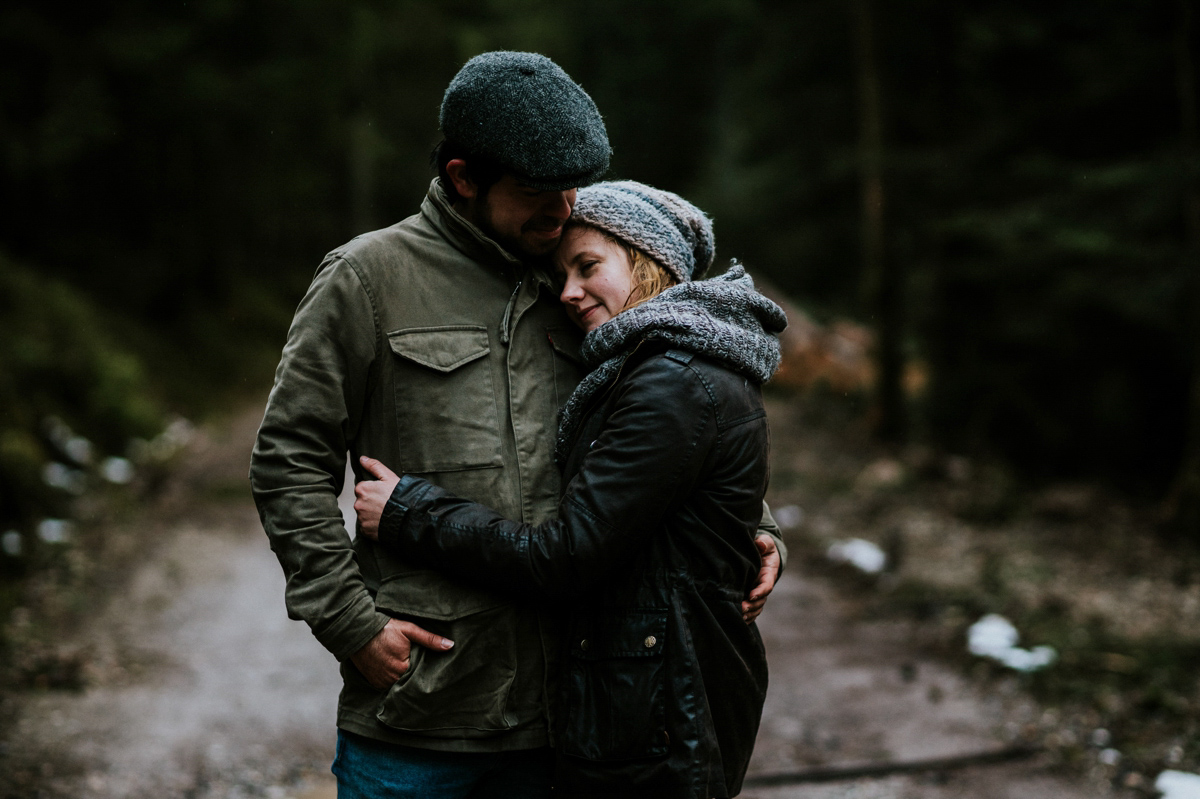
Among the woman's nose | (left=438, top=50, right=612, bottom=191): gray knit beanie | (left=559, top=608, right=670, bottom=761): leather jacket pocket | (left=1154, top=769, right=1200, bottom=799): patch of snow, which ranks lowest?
(left=1154, top=769, right=1200, bottom=799): patch of snow

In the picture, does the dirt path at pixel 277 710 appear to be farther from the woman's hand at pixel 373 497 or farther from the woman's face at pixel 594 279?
the woman's face at pixel 594 279

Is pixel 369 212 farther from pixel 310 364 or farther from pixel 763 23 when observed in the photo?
pixel 310 364

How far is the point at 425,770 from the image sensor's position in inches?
85.9

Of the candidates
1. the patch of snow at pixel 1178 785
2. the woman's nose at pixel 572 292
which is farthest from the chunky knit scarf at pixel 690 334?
the patch of snow at pixel 1178 785

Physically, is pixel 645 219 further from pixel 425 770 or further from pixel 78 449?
pixel 78 449

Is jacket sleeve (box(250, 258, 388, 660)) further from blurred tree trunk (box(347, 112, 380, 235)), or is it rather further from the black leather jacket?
blurred tree trunk (box(347, 112, 380, 235))

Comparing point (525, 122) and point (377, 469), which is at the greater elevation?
point (525, 122)

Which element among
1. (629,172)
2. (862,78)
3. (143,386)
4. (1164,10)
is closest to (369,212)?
(629,172)

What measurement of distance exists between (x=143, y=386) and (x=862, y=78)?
9580 millimetres

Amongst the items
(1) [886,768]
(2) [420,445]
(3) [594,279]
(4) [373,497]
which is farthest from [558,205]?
(1) [886,768]

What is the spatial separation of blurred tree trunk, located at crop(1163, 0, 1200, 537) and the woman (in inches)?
263

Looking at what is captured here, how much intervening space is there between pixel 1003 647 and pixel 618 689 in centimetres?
438

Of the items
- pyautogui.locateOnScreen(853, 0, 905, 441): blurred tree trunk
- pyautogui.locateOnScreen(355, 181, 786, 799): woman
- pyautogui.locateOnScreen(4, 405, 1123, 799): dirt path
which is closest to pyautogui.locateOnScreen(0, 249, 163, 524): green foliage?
pyautogui.locateOnScreen(4, 405, 1123, 799): dirt path

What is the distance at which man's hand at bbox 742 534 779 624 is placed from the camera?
96.6 inches
